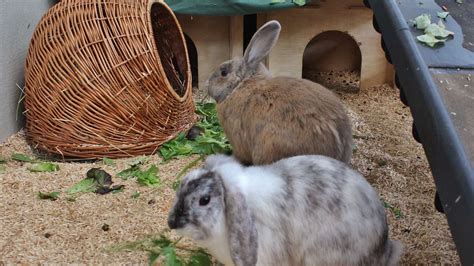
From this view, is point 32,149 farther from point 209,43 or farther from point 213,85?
point 209,43

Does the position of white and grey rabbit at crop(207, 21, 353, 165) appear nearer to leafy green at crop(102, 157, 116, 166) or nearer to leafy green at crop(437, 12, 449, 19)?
leafy green at crop(437, 12, 449, 19)

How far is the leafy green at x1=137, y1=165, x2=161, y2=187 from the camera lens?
2.99 metres

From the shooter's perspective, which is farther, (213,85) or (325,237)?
(213,85)

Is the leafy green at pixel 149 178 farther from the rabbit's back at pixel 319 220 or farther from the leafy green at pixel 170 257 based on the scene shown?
the rabbit's back at pixel 319 220

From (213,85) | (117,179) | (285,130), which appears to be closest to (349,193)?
(285,130)

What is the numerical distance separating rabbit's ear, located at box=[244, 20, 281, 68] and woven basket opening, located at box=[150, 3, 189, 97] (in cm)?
115

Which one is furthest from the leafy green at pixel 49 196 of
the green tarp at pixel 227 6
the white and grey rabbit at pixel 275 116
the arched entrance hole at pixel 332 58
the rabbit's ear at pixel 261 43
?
the arched entrance hole at pixel 332 58

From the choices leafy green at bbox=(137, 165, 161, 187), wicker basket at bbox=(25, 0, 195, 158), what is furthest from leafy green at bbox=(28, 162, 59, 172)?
leafy green at bbox=(137, 165, 161, 187)

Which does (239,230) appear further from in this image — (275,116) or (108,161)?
(108,161)

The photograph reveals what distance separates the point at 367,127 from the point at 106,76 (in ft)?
5.73

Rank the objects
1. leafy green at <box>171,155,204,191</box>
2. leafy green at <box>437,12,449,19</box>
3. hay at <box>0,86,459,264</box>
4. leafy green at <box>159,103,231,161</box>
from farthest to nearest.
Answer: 1. leafy green at <box>159,103,231,161</box>
2. leafy green at <box>171,155,204,191</box>
3. leafy green at <box>437,12,449,19</box>
4. hay at <box>0,86,459,264</box>

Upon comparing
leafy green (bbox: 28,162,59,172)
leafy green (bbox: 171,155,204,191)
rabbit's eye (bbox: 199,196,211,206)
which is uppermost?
rabbit's eye (bbox: 199,196,211,206)

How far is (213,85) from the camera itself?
2906mm

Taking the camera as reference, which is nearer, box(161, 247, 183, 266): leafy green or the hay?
box(161, 247, 183, 266): leafy green
